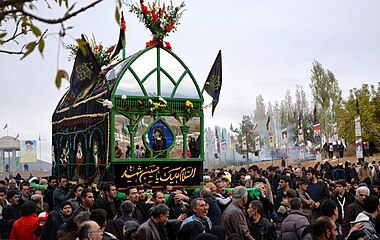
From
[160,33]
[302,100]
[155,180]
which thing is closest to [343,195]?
[155,180]

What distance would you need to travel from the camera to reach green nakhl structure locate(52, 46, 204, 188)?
12.5 metres

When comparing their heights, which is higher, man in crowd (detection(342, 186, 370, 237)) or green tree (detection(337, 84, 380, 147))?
green tree (detection(337, 84, 380, 147))

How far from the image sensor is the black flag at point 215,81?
14.0 meters

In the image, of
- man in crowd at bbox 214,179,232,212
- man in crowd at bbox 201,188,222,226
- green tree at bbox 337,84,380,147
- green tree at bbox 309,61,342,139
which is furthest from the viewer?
green tree at bbox 309,61,342,139

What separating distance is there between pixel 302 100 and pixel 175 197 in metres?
65.5

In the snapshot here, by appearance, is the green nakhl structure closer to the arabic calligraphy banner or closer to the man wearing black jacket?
the arabic calligraphy banner

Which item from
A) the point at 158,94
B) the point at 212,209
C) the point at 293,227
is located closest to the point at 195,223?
the point at 293,227

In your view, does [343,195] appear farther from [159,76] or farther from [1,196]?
[1,196]

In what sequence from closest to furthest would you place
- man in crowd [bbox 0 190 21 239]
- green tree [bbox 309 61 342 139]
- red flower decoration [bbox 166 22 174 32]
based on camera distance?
man in crowd [bbox 0 190 21 239], red flower decoration [bbox 166 22 174 32], green tree [bbox 309 61 342 139]

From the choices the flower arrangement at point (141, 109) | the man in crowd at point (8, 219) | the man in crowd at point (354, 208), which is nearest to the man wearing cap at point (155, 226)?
the man in crowd at point (354, 208)

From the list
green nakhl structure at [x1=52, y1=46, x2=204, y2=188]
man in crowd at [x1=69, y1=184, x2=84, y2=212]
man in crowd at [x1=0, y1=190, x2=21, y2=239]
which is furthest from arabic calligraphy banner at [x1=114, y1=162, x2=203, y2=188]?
man in crowd at [x1=0, y1=190, x2=21, y2=239]

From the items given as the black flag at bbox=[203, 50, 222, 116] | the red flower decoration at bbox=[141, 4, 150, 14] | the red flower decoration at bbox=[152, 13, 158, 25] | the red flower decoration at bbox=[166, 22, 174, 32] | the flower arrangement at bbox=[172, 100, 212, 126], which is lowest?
the flower arrangement at bbox=[172, 100, 212, 126]

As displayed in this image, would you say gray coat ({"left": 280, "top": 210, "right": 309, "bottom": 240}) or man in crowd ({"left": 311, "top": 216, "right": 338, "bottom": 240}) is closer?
man in crowd ({"left": 311, "top": 216, "right": 338, "bottom": 240})

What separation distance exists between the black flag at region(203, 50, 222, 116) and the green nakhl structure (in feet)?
1.99
